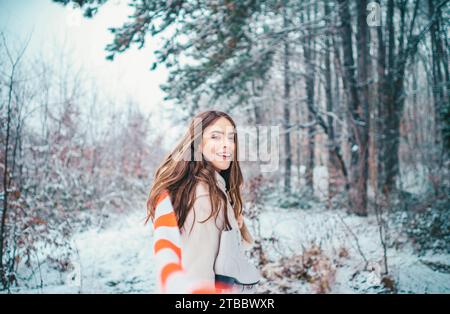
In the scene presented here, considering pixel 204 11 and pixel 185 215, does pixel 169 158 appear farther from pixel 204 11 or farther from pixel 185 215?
pixel 204 11

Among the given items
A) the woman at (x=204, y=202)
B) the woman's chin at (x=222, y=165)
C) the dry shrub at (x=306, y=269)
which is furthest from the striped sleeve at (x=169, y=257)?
the dry shrub at (x=306, y=269)

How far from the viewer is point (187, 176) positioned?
0.92 metres

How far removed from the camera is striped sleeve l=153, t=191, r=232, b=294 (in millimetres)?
720

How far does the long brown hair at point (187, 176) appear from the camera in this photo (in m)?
0.87

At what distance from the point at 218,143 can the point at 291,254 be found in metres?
2.86

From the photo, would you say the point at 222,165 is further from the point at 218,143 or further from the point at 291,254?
the point at 291,254

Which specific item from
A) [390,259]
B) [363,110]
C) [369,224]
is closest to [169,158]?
[390,259]

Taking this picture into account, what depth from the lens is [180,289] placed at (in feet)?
2.36

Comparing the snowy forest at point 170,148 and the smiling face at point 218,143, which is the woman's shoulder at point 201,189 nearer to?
the smiling face at point 218,143

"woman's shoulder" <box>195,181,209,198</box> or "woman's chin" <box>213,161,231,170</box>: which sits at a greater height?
"woman's chin" <box>213,161,231,170</box>

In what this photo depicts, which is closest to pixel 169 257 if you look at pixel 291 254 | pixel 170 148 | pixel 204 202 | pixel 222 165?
pixel 204 202

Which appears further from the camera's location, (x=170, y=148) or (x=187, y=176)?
(x=170, y=148)

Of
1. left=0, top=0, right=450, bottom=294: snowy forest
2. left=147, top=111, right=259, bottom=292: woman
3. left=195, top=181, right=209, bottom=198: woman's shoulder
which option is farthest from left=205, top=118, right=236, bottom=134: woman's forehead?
left=0, top=0, right=450, bottom=294: snowy forest

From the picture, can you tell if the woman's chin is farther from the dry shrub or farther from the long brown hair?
the dry shrub
